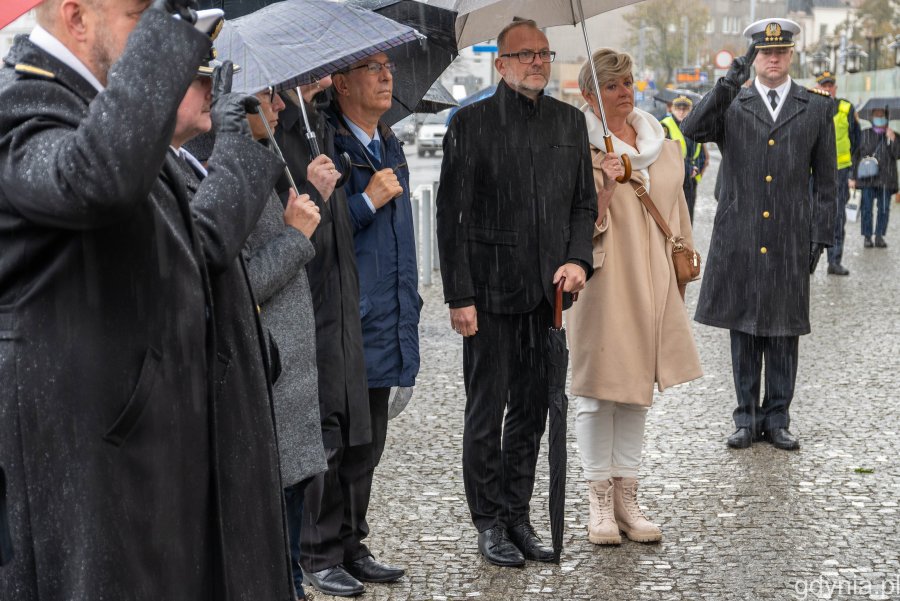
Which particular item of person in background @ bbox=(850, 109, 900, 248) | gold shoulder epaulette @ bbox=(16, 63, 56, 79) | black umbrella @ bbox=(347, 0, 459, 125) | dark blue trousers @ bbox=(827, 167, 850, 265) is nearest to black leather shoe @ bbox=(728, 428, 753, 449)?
black umbrella @ bbox=(347, 0, 459, 125)

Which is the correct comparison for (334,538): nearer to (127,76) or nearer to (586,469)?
(586,469)

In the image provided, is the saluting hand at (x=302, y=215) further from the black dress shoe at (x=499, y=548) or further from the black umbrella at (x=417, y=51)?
the black dress shoe at (x=499, y=548)

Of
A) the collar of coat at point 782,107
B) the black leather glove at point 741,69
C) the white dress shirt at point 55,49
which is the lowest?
the collar of coat at point 782,107

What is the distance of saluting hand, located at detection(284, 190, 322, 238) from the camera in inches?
159

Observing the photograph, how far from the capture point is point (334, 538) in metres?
4.98

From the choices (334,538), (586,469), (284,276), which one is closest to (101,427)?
(284,276)

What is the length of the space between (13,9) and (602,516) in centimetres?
381

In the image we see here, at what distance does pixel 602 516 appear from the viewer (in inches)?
221

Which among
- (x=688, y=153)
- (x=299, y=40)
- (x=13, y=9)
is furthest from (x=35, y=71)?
(x=688, y=153)

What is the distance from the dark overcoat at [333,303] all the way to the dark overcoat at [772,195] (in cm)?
334

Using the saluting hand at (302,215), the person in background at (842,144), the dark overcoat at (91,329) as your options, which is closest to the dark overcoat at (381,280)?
the saluting hand at (302,215)

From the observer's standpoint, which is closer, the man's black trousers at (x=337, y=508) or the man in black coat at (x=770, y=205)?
the man's black trousers at (x=337, y=508)

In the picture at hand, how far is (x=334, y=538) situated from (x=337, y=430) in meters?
0.54

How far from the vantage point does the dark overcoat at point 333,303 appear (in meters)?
4.61
